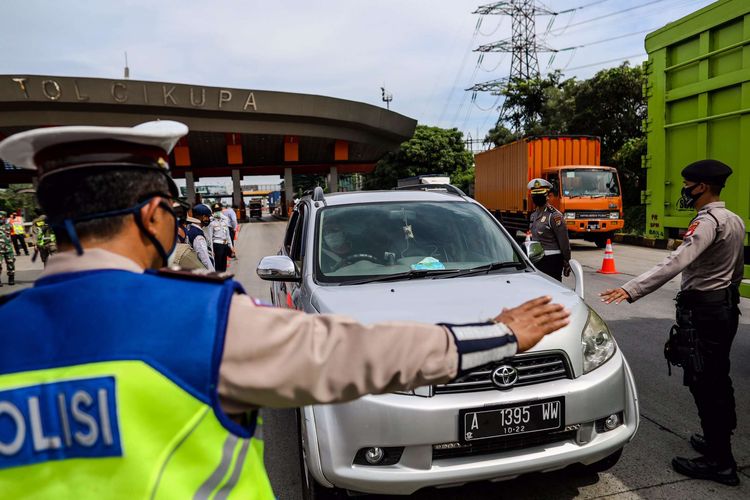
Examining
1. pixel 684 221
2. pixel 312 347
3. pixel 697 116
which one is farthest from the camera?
pixel 684 221

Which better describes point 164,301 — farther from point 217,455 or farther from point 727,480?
point 727,480

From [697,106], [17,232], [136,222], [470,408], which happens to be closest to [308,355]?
[136,222]

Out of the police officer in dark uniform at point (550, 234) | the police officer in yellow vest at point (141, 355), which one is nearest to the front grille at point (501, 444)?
the police officer in yellow vest at point (141, 355)

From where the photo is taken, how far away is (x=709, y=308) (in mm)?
3158

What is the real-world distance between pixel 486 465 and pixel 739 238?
2054mm

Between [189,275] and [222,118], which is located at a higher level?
[222,118]

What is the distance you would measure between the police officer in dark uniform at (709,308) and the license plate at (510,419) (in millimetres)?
917

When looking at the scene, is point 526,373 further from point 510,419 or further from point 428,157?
point 428,157

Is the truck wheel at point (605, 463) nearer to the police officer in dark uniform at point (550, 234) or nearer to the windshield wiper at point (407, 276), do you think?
the windshield wiper at point (407, 276)

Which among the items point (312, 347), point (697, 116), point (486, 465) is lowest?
point (486, 465)

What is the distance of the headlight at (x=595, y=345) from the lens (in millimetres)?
2764

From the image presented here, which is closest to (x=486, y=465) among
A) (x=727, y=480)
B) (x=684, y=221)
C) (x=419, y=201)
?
(x=727, y=480)

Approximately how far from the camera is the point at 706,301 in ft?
10.4

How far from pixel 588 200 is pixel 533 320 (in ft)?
51.3
